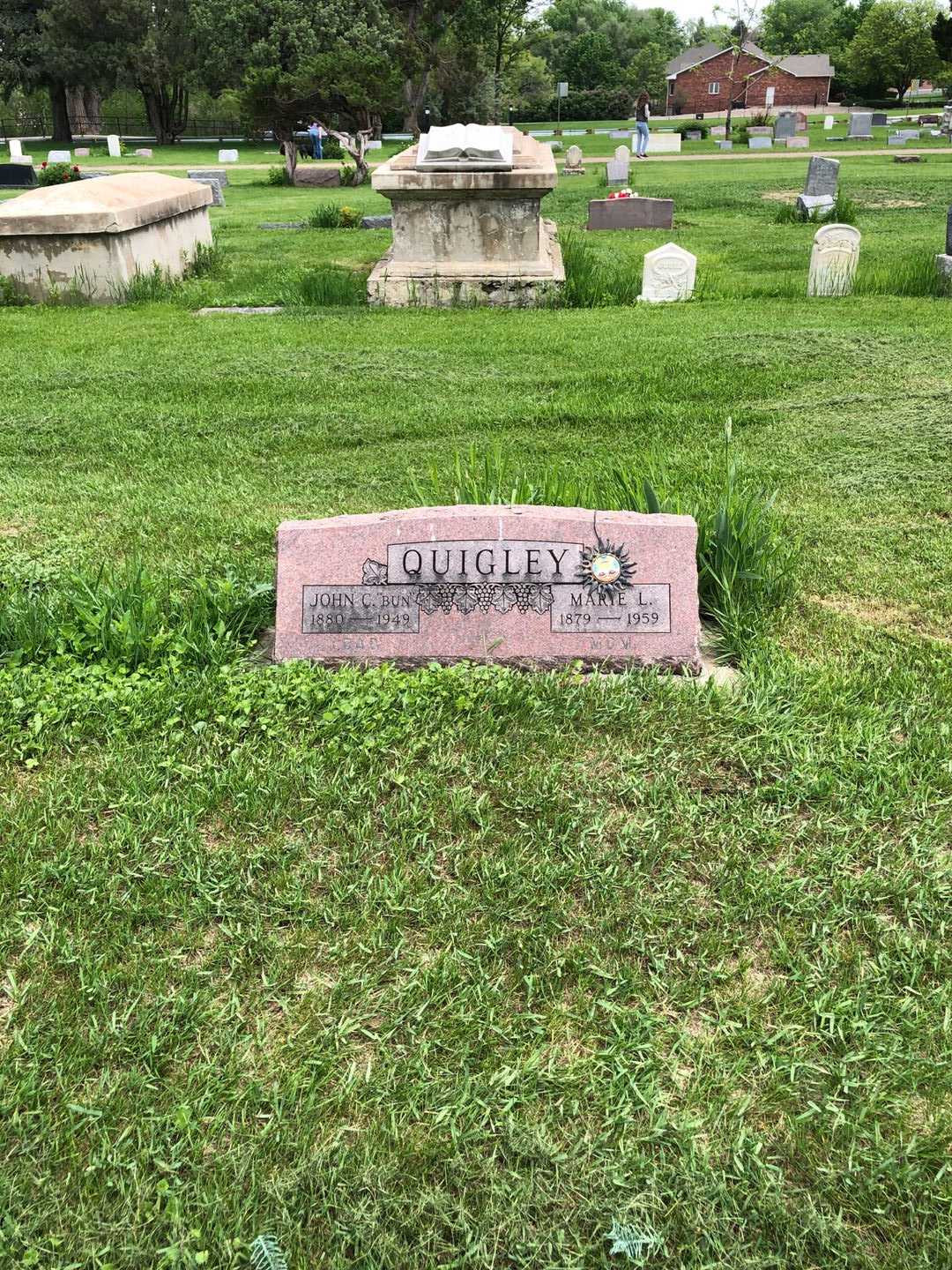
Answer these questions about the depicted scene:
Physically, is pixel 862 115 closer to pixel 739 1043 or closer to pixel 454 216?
pixel 454 216

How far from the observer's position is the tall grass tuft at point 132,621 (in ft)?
11.4

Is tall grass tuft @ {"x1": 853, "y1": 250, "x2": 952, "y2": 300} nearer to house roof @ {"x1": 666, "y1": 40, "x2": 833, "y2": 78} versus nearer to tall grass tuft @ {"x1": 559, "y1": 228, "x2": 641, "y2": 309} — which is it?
tall grass tuft @ {"x1": 559, "y1": 228, "x2": 641, "y2": 309}

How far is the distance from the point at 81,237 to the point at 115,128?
53.3m

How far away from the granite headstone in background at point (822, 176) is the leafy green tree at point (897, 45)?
54280 millimetres

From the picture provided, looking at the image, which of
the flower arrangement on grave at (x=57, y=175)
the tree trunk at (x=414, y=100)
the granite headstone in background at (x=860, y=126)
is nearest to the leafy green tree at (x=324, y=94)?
the flower arrangement on grave at (x=57, y=175)

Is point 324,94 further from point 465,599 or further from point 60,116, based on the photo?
point 60,116

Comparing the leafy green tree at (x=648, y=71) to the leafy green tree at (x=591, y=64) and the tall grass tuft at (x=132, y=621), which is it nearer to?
the leafy green tree at (x=591, y=64)

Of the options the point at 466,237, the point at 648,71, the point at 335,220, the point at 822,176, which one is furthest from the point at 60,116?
the point at 466,237

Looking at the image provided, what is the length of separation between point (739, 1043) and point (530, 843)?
758mm

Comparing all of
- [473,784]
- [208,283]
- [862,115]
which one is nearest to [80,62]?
[862,115]

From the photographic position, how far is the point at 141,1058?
206 cm

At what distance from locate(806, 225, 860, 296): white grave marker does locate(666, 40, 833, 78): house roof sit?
2783 inches

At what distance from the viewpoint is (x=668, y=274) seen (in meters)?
9.79

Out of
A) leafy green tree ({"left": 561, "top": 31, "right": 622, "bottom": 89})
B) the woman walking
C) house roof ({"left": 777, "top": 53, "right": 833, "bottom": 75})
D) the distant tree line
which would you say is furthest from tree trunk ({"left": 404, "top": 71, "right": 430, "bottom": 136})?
house roof ({"left": 777, "top": 53, "right": 833, "bottom": 75})
